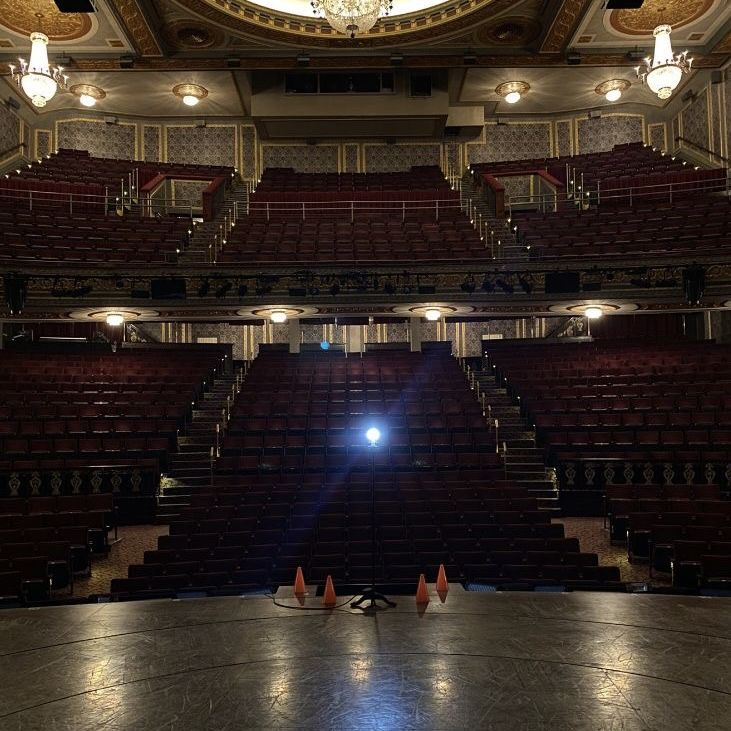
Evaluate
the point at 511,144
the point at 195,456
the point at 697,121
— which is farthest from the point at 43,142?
the point at 697,121

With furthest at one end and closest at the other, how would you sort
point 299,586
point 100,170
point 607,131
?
point 607,131
point 100,170
point 299,586

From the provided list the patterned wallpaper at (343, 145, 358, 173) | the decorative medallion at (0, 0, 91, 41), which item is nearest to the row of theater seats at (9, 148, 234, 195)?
the decorative medallion at (0, 0, 91, 41)

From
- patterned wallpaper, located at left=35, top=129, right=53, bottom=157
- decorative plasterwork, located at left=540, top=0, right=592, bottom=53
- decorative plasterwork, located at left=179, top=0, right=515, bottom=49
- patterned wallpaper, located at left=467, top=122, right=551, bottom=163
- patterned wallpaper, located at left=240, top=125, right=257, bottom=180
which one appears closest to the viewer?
decorative plasterwork, located at left=540, top=0, right=592, bottom=53

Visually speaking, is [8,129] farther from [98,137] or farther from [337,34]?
[337,34]

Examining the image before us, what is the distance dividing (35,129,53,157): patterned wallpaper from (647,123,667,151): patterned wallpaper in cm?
1490

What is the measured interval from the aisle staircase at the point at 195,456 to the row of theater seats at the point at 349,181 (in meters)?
6.04

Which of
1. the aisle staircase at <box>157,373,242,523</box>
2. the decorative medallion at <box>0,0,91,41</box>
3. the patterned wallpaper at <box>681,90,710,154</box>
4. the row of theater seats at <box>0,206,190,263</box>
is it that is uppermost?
the decorative medallion at <box>0,0,91,41</box>

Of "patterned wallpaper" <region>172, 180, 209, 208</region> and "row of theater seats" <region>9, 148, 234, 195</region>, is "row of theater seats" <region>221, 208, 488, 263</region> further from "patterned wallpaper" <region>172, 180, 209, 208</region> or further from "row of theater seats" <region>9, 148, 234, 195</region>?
"patterned wallpaper" <region>172, 180, 209, 208</region>

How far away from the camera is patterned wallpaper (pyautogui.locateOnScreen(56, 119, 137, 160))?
16.3m

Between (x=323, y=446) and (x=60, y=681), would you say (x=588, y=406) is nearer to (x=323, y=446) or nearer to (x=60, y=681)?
(x=323, y=446)

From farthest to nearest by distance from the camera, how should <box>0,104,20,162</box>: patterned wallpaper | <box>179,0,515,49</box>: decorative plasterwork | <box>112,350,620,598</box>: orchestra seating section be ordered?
<box>0,104,20,162</box>: patterned wallpaper
<box>179,0,515,49</box>: decorative plasterwork
<box>112,350,620,598</box>: orchestra seating section

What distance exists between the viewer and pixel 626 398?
10.1 m

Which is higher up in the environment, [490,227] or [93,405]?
[490,227]

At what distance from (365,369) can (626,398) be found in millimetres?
4429
